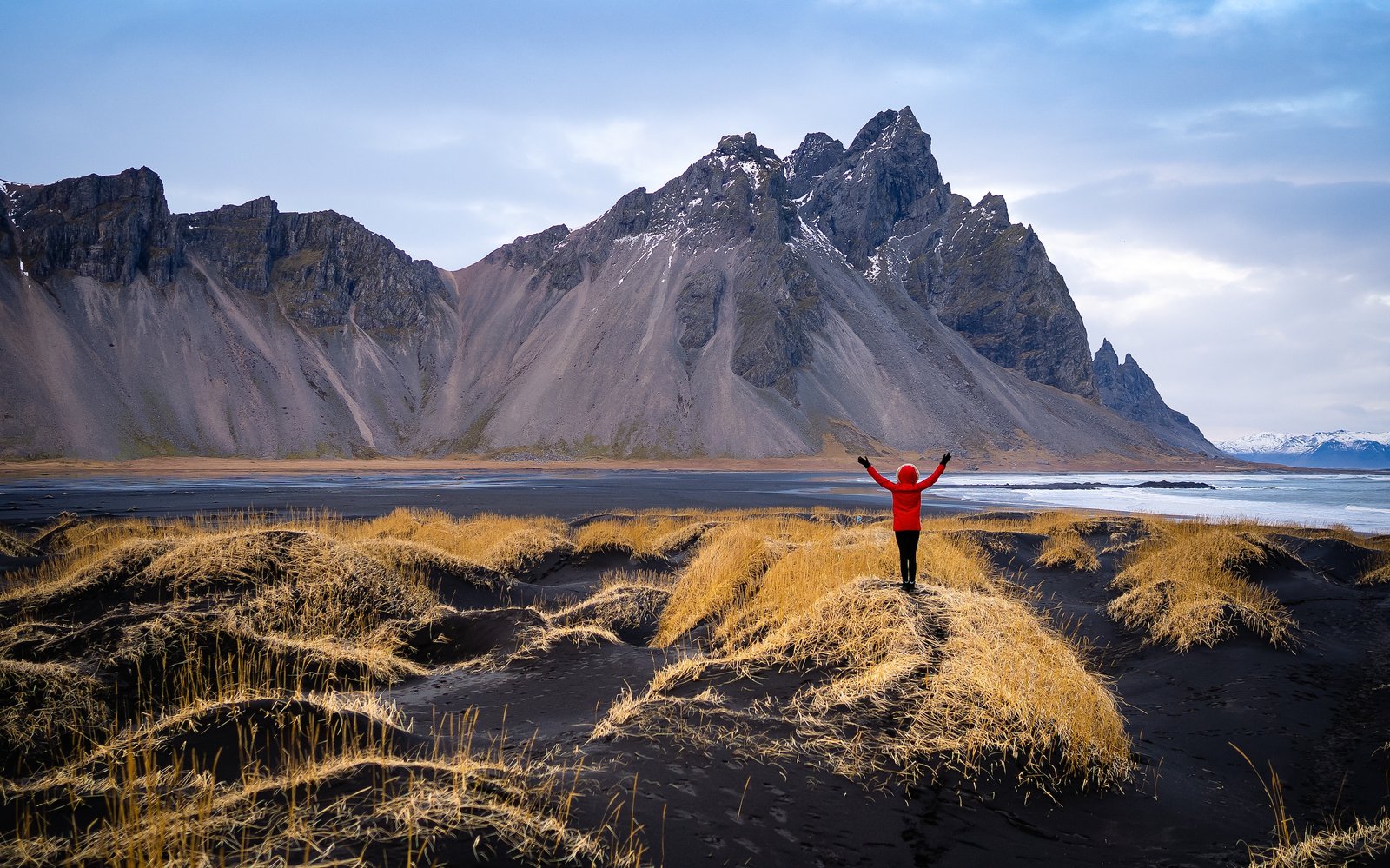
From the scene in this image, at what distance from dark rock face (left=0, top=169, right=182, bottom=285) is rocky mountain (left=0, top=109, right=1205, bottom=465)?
0.38m

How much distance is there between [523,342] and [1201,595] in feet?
436

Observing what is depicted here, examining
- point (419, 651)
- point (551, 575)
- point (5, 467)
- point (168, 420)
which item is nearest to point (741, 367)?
point (168, 420)

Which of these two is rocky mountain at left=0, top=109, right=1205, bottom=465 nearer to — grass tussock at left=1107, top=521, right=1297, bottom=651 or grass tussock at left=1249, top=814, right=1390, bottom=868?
grass tussock at left=1107, top=521, right=1297, bottom=651

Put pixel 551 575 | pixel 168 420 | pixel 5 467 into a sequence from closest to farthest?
pixel 551 575 → pixel 5 467 → pixel 168 420

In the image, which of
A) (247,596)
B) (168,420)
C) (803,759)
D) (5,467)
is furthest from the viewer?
(168,420)

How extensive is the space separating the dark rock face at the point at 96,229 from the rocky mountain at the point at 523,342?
378 mm

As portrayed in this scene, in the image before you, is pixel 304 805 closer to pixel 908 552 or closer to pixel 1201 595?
pixel 908 552

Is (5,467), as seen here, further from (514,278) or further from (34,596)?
(514,278)

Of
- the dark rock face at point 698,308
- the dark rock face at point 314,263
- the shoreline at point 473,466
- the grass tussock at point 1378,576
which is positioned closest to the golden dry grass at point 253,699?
the grass tussock at point 1378,576

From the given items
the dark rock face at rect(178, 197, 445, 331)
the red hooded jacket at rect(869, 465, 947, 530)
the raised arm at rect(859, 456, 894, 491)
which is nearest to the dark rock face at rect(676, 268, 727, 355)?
the dark rock face at rect(178, 197, 445, 331)

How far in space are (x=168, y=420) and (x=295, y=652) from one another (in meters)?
109

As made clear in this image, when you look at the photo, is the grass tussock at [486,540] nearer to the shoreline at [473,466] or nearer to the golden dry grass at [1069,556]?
the golden dry grass at [1069,556]

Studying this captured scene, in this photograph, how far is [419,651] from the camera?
11.4 meters

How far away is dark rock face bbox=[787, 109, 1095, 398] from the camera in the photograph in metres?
171
